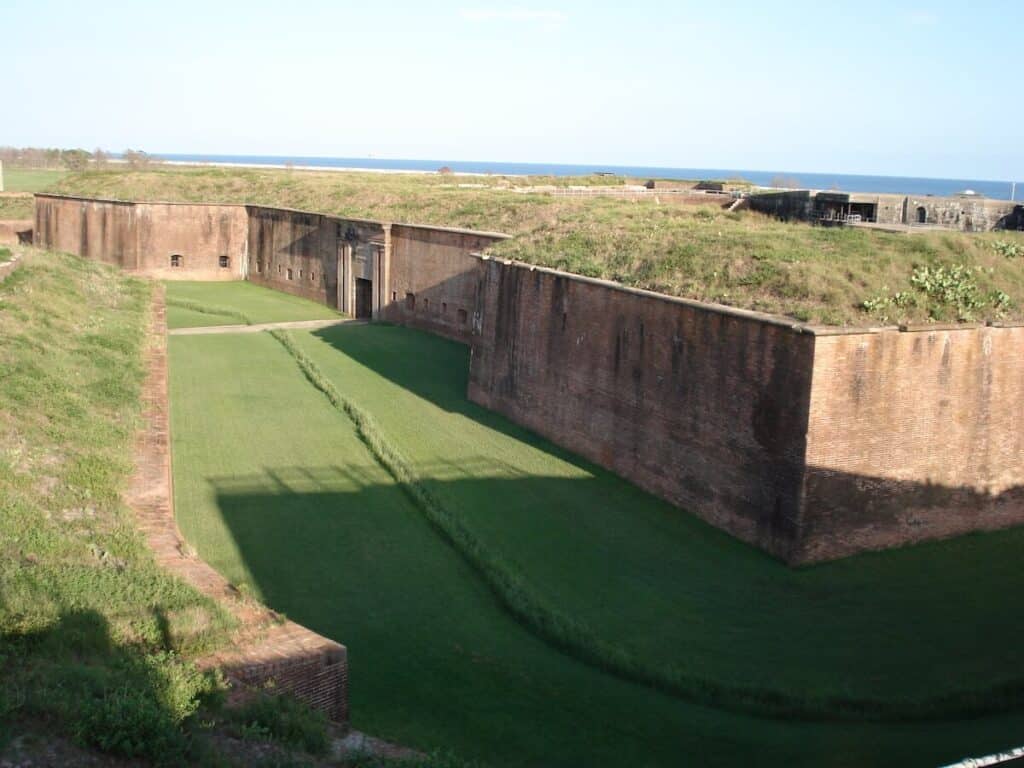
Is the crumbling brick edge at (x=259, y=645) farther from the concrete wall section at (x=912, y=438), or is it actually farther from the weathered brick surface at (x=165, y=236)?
the weathered brick surface at (x=165, y=236)

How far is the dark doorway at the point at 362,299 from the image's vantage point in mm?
27297

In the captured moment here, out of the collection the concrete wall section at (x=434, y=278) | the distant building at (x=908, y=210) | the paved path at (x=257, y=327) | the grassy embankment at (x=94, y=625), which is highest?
the distant building at (x=908, y=210)

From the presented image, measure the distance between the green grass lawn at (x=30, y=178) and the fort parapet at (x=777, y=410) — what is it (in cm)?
4925

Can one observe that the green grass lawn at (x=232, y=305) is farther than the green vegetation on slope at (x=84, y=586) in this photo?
Yes

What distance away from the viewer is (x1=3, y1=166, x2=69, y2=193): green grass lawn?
60156 mm

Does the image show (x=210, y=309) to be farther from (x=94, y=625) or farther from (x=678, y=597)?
(x=94, y=625)

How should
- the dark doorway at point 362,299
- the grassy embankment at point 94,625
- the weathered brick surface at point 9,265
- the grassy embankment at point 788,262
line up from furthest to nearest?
1. the dark doorway at point 362,299
2. the weathered brick surface at point 9,265
3. the grassy embankment at point 788,262
4. the grassy embankment at point 94,625

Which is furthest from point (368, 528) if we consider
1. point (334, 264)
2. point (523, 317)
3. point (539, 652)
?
point (334, 264)

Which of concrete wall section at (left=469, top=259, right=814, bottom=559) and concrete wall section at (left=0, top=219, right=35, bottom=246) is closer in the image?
concrete wall section at (left=469, top=259, right=814, bottom=559)

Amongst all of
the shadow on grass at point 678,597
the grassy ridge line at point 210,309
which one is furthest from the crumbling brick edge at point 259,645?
the grassy ridge line at point 210,309

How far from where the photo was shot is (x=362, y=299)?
89.9 feet

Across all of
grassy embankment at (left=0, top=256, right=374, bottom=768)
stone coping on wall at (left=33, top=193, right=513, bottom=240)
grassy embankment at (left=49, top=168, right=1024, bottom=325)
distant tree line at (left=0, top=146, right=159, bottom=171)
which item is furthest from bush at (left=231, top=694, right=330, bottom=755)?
distant tree line at (left=0, top=146, right=159, bottom=171)

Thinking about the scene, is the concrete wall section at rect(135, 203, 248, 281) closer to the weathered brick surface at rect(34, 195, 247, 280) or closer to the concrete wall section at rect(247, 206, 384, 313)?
the weathered brick surface at rect(34, 195, 247, 280)

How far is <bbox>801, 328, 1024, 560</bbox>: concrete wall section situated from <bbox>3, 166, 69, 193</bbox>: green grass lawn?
54.4 metres
